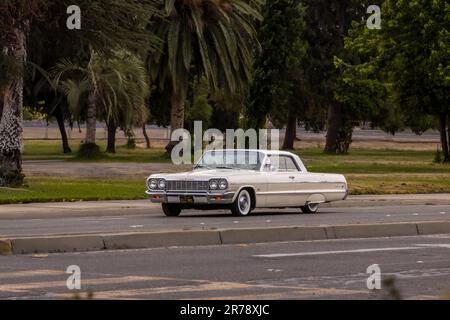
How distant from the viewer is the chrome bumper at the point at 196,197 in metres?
23.2

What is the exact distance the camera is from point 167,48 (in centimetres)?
5831

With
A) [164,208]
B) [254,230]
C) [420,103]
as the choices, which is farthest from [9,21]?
[420,103]

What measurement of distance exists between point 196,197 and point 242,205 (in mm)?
1133

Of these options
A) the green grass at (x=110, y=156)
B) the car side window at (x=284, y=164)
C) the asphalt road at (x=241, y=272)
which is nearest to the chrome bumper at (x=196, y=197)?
the car side window at (x=284, y=164)

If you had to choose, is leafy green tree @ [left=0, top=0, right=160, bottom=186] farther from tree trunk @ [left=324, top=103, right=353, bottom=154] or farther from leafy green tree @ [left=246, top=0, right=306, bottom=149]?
tree trunk @ [left=324, top=103, right=353, bottom=154]

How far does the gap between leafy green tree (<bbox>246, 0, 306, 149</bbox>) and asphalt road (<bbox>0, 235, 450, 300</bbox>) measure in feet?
190

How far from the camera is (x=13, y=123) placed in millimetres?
33156

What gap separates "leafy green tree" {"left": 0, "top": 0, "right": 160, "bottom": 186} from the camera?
30766 millimetres

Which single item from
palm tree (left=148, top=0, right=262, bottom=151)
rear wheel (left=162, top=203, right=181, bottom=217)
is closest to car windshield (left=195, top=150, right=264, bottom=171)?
rear wheel (left=162, top=203, right=181, bottom=217)

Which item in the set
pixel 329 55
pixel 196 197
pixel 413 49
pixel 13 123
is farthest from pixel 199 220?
pixel 329 55

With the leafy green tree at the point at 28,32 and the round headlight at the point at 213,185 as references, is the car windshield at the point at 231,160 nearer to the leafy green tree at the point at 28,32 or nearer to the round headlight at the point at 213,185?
the round headlight at the point at 213,185

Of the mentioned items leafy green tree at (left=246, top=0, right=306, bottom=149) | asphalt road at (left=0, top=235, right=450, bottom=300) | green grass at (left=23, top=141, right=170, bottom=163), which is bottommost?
green grass at (left=23, top=141, right=170, bottom=163)

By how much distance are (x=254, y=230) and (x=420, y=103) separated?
39.4 metres

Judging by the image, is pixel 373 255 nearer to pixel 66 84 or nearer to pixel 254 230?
pixel 254 230
